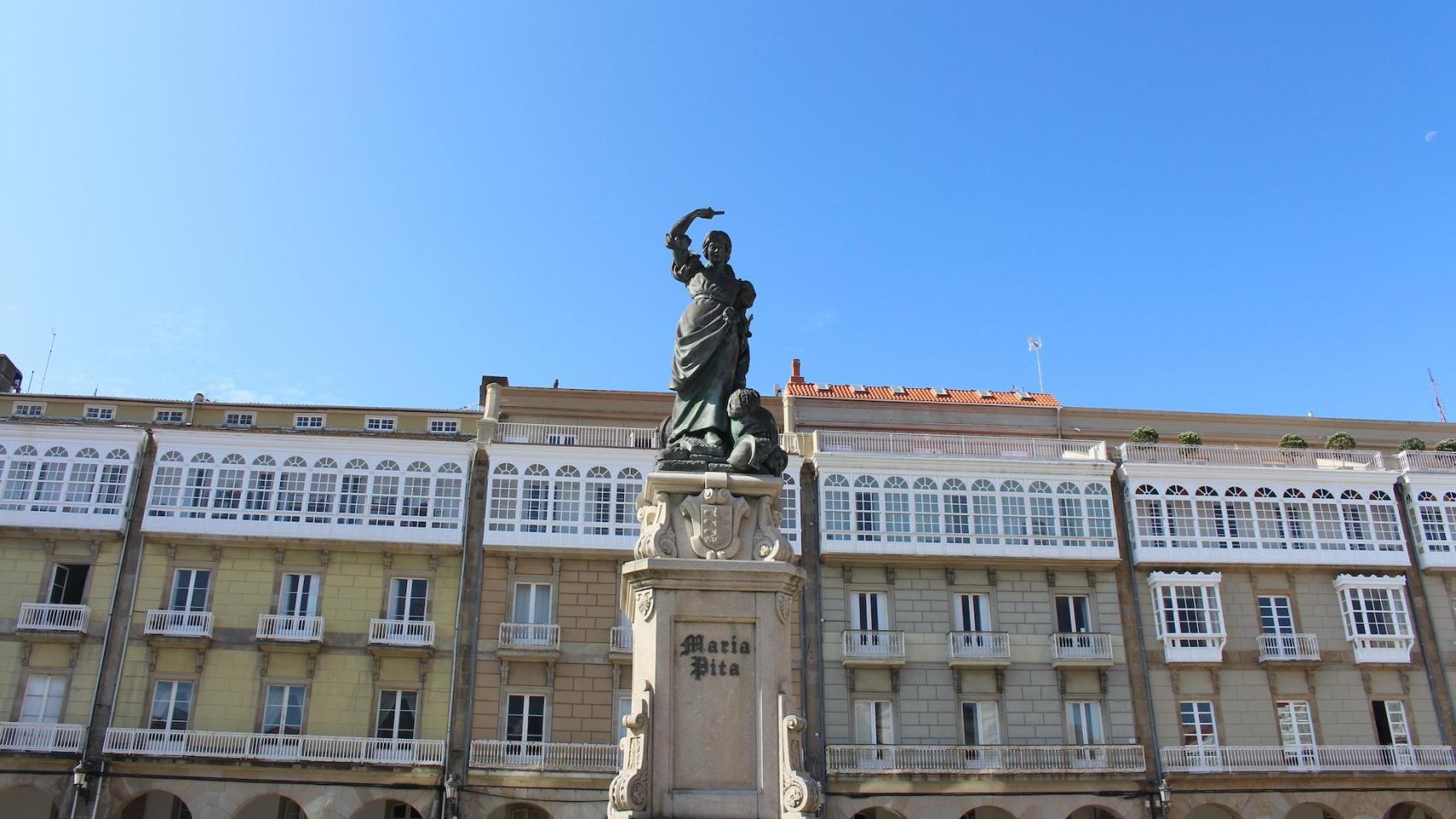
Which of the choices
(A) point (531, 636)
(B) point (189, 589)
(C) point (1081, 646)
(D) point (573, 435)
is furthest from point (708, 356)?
(B) point (189, 589)

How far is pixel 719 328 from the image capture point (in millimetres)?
10750

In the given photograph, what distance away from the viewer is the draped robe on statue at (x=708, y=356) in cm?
1061

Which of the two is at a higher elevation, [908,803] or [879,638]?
[879,638]

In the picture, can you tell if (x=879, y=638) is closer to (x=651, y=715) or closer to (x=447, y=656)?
(x=447, y=656)

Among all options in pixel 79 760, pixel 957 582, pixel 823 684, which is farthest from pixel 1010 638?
pixel 79 760

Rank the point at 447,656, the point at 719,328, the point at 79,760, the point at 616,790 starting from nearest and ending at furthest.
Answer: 1. the point at 616,790
2. the point at 719,328
3. the point at 79,760
4. the point at 447,656

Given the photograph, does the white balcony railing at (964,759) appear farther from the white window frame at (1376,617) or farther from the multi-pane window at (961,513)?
the white window frame at (1376,617)

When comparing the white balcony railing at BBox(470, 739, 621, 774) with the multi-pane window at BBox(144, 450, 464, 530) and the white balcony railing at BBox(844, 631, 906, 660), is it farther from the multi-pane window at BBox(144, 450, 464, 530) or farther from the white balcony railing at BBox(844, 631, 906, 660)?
the white balcony railing at BBox(844, 631, 906, 660)

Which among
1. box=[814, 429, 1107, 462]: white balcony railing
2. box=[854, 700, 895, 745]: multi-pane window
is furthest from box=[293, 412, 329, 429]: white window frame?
box=[854, 700, 895, 745]: multi-pane window

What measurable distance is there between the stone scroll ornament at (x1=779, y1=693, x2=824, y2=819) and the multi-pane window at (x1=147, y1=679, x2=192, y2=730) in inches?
1111

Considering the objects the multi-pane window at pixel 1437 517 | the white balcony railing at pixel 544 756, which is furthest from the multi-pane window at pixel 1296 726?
the white balcony railing at pixel 544 756

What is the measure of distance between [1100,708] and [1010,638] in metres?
3.32

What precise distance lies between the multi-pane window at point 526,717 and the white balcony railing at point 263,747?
2189 mm

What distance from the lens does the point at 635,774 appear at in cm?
877
